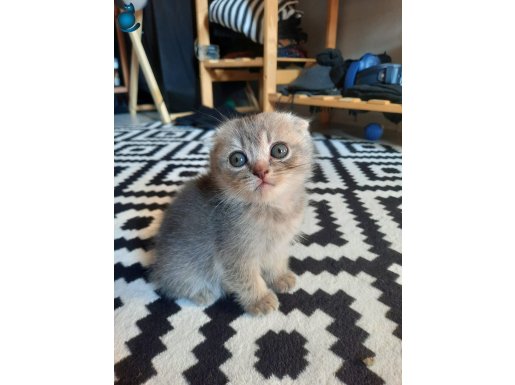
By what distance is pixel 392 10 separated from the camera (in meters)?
2.03

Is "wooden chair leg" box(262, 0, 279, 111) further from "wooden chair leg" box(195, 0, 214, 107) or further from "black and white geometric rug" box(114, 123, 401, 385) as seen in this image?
"black and white geometric rug" box(114, 123, 401, 385)

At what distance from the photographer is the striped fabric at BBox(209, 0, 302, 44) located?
7.23 feet

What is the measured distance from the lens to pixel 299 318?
67 centimetres

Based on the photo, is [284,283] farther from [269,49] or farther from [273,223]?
[269,49]

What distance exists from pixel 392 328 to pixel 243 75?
2.58m

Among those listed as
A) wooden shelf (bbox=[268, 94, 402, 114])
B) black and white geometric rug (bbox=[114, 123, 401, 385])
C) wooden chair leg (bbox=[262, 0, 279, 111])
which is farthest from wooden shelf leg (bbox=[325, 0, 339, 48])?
black and white geometric rug (bbox=[114, 123, 401, 385])

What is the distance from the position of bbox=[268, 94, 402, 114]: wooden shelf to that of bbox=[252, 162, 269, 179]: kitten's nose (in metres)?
1.27

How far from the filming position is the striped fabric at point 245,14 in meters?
2.20

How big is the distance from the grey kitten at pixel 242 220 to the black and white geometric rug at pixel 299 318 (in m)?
0.05

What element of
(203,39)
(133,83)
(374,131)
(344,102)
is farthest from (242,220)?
(133,83)

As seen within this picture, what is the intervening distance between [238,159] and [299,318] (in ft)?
1.15

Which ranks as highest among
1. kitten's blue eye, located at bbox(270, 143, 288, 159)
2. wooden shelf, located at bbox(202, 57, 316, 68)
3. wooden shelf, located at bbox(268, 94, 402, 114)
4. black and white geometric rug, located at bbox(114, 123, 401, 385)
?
wooden shelf, located at bbox(202, 57, 316, 68)
